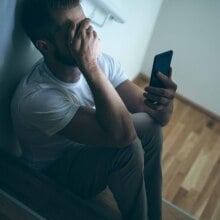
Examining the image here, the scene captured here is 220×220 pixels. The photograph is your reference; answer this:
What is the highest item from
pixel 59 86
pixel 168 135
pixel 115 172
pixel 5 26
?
pixel 5 26

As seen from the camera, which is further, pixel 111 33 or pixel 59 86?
pixel 111 33

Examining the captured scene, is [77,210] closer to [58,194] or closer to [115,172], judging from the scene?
[58,194]

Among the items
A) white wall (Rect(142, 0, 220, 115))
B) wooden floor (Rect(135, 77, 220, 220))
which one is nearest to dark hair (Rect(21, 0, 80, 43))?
wooden floor (Rect(135, 77, 220, 220))

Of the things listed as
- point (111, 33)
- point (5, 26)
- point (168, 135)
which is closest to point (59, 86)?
point (5, 26)

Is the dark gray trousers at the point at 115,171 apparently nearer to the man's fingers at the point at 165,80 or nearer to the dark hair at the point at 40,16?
the man's fingers at the point at 165,80

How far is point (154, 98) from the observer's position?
1355 mm

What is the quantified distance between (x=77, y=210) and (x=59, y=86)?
1.39ft

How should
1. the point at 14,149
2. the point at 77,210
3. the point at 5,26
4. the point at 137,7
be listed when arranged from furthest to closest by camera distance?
the point at 137,7 → the point at 14,149 → the point at 77,210 → the point at 5,26

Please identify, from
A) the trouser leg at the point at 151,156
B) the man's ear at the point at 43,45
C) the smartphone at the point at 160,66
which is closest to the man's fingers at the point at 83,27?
the man's ear at the point at 43,45

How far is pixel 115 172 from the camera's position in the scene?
4.07 ft

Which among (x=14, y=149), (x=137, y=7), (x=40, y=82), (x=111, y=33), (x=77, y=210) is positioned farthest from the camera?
(x=137, y=7)

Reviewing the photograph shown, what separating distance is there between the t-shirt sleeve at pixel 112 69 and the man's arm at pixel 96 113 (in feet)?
0.83

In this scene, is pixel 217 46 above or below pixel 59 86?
below

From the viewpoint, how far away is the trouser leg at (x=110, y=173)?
1.22 metres
